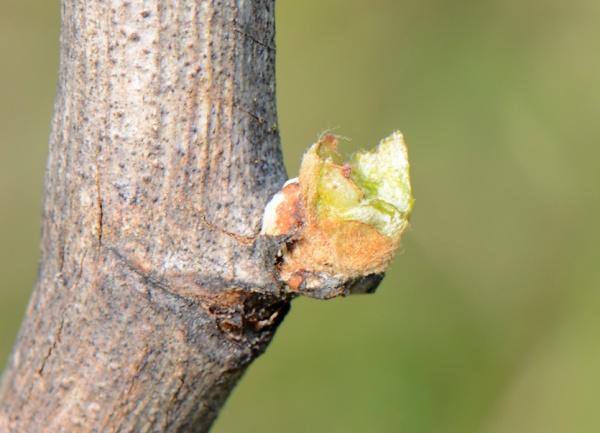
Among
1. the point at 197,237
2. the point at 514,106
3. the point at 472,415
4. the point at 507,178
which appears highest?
the point at 514,106

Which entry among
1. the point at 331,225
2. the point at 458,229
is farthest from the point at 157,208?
the point at 458,229

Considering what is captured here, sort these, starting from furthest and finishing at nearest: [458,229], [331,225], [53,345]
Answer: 1. [458,229]
2. [53,345]
3. [331,225]

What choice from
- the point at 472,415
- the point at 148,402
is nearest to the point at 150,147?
the point at 148,402

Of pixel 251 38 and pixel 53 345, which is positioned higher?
pixel 251 38

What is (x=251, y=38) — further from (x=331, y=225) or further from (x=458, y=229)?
(x=458, y=229)

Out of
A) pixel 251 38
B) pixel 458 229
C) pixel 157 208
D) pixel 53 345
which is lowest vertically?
pixel 53 345

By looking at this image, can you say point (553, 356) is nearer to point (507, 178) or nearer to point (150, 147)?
point (507, 178)

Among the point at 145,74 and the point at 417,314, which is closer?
the point at 145,74
